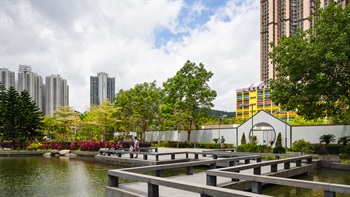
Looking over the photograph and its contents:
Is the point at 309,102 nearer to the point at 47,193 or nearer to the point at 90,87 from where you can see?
the point at 47,193

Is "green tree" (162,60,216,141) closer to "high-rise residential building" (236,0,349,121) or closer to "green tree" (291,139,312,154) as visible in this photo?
"green tree" (291,139,312,154)

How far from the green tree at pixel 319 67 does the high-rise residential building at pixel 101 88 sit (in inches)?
3875

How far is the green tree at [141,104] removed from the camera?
48.2m

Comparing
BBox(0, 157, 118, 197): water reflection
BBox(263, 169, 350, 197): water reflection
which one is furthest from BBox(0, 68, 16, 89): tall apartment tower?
BBox(263, 169, 350, 197): water reflection

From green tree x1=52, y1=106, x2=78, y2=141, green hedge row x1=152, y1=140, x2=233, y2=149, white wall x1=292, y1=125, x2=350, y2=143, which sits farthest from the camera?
green tree x1=52, y1=106, x2=78, y2=141

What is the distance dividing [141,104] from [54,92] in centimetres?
6593

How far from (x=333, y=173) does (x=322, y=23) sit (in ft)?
34.5

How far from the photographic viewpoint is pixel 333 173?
16.5 metres

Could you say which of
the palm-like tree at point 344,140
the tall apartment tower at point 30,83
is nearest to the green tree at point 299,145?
the palm-like tree at point 344,140

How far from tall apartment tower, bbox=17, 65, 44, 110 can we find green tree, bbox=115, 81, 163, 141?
50.3 metres

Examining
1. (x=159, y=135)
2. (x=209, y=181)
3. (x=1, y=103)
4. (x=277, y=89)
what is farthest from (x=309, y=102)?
(x=1, y=103)

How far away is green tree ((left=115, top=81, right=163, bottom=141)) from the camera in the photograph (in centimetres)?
4825

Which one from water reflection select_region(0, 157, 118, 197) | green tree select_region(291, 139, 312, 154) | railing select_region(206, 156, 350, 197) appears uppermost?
railing select_region(206, 156, 350, 197)

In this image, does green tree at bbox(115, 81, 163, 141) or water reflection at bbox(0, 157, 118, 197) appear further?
green tree at bbox(115, 81, 163, 141)
